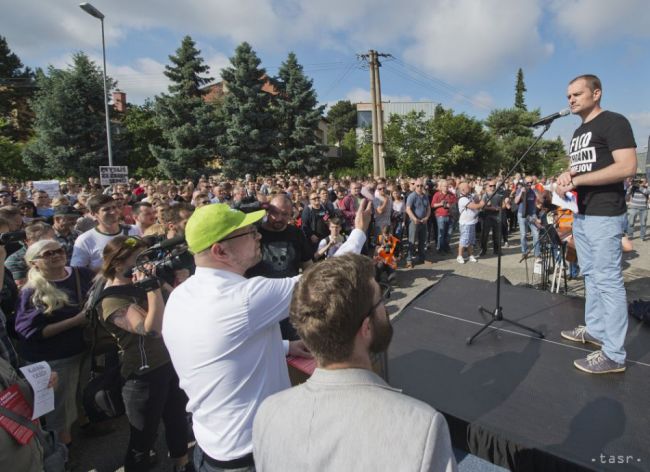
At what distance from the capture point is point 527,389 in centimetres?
276

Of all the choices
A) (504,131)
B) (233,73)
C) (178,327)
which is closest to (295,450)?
(178,327)

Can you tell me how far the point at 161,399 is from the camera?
2.60 m

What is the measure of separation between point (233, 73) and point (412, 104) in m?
29.0

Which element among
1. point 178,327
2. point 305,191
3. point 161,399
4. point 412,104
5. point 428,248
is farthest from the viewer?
point 412,104

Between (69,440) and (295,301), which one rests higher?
(295,301)

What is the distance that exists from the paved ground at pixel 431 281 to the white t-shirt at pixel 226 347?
1.81 m

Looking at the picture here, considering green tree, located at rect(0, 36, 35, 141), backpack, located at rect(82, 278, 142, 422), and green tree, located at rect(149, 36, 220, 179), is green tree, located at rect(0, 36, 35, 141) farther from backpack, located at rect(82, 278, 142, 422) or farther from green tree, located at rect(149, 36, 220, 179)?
backpack, located at rect(82, 278, 142, 422)

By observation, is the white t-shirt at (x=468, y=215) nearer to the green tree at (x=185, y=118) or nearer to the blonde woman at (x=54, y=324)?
the blonde woman at (x=54, y=324)

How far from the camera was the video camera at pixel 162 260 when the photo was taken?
2.12 m

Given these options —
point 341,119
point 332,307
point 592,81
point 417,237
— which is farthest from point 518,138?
point 332,307

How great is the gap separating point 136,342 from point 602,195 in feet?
11.1

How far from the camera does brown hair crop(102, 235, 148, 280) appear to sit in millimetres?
2619

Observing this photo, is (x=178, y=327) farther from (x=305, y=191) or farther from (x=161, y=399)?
(x=305, y=191)

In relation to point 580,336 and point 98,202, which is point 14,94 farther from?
point 580,336
